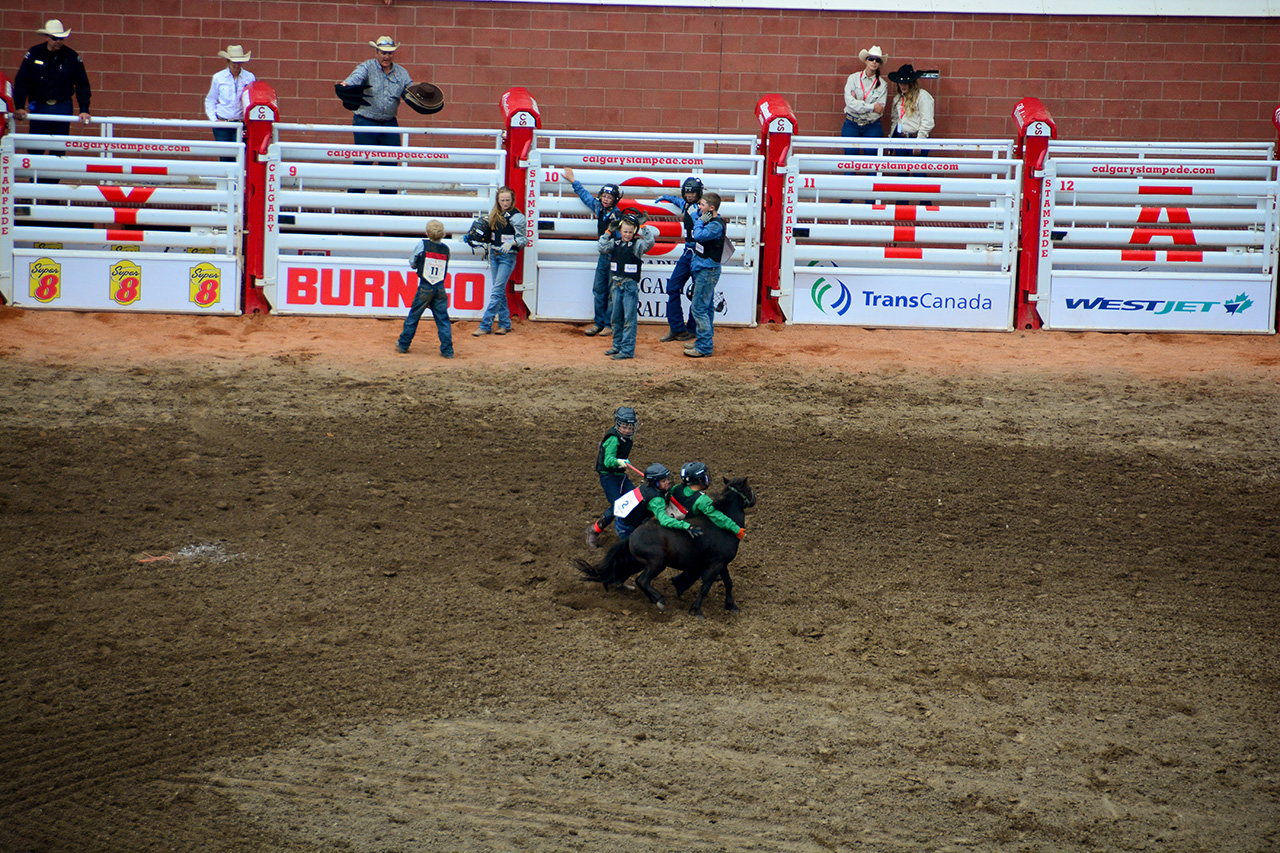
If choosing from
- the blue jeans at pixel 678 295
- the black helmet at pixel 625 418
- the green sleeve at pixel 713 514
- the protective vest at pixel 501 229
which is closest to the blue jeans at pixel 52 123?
the protective vest at pixel 501 229

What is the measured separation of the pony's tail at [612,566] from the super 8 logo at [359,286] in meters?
6.96

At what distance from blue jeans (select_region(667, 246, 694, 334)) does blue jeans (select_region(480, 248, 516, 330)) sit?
188 cm

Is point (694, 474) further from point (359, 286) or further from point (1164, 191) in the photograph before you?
point (1164, 191)

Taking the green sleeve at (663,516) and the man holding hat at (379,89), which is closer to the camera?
the green sleeve at (663,516)

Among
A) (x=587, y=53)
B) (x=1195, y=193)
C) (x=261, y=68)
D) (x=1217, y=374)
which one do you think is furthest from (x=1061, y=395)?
(x=261, y=68)

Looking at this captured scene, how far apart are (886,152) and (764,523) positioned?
9078 mm

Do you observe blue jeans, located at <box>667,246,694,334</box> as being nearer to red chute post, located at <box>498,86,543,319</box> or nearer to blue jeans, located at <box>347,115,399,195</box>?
red chute post, located at <box>498,86,543,319</box>

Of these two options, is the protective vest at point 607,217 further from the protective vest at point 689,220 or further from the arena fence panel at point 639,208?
the protective vest at point 689,220

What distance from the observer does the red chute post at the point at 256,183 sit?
1361cm

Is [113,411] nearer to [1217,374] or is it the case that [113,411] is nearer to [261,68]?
[261,68]

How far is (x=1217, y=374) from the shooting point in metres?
12.7

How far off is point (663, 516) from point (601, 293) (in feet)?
21.7

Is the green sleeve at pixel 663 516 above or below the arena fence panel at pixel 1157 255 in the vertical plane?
below

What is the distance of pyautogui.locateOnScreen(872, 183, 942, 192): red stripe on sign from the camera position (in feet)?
46.1
